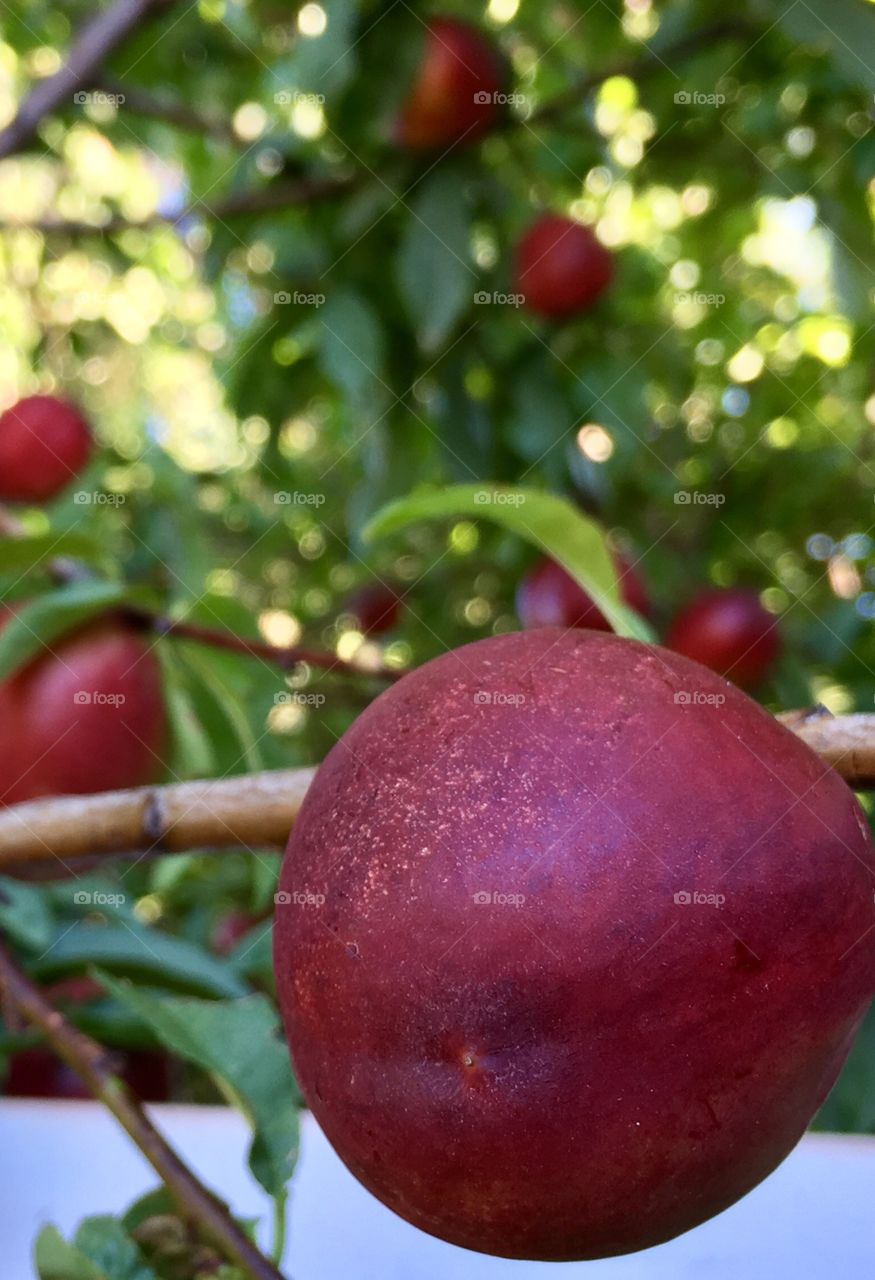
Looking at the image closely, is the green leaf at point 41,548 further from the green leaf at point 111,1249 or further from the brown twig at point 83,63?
the brown twig at point 83,63

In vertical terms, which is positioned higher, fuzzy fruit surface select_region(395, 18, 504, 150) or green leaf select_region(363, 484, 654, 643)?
fuzzy fruit surface select_region(395, 18, 504, 150)

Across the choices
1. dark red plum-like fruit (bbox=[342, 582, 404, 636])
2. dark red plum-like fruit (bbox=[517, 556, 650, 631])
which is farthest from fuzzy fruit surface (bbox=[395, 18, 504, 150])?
dark red plum-like fruit (bbox=[342, 582, 404, 636])

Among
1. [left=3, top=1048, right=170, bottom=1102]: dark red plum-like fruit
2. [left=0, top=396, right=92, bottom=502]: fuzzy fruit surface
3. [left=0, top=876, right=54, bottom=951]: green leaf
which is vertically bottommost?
[left=3, top=1048, right=170, bottom=1102]: dark red plum-like fruit

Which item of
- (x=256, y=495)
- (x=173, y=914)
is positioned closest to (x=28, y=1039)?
(x=173, y=914)

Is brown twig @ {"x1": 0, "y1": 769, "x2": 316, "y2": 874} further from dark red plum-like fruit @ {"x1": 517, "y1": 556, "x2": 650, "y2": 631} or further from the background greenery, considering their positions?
dark red plum-like fruit @ {"x1": 517, "y1": 556, "x2": 650, "y2": 631}

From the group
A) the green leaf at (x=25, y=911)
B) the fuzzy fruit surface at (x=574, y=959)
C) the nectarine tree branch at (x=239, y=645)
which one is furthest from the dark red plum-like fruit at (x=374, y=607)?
the fuzzy fruit surface at (x=574, y=959)

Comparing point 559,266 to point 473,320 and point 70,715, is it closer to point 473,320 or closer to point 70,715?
point 473,320
